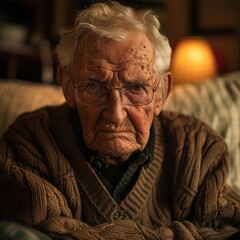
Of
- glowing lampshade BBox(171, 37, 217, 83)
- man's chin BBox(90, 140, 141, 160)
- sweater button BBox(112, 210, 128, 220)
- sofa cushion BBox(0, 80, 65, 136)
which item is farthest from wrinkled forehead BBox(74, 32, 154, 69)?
glowing lampshade BBox(171, 37, 217, 83)

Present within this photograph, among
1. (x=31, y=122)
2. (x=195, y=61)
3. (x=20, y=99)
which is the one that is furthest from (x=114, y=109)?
(x=195, y=61)

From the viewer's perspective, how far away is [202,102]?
1.76 meters

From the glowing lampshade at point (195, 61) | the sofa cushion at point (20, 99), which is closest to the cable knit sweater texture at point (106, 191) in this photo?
the sofa cushion at point (20, 99)

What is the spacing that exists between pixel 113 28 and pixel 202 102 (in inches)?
30.7

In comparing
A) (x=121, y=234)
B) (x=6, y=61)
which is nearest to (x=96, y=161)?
(x=121, y=234)

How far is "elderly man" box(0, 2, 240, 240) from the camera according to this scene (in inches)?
43.5

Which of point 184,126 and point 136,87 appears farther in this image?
point 184,126

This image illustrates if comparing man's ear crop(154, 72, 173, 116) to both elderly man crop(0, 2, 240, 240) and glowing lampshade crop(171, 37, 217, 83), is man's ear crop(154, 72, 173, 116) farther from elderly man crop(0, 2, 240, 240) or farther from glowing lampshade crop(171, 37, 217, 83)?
glowing lampshade crop(171, 37, 217, 83)

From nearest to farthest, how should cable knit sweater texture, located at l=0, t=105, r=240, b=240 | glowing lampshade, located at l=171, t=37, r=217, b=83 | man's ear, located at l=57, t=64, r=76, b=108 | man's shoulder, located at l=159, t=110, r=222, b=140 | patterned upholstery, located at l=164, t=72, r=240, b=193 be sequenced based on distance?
1. cable knit sweater texture, located at l=0, t=105, r=240, b=240
2. man's ear, located at l=57, t=64, r=76, b=108
3. man's shoulder, located at l=159, t=110, r=222, b=140
4. patterned upholstery, located at l=164, t=72, r=240, b=193
5. glowing lampshade, located at l=171, t=37, r=217, b=83

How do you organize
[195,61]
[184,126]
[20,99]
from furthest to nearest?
Result: [195,61] < [20,99] < [184,126]

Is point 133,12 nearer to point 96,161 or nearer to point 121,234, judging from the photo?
point 96,161

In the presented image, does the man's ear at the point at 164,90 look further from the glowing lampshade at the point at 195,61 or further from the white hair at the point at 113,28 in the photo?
the glowing lampshade at the point at 195,61

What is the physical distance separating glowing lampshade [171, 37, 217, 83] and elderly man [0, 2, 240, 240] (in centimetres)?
147

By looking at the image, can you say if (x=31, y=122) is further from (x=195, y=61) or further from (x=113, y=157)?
(x=195, y=61)
